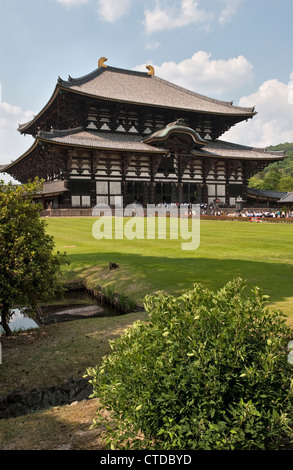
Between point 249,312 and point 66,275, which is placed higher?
point 249,312

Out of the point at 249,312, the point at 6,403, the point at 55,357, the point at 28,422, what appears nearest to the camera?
the point at 249,312

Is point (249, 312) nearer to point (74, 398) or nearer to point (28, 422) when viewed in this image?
point (28, 422)

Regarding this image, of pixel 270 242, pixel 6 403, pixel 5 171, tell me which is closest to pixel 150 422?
pixel 6 403

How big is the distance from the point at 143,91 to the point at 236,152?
16459 millimetres

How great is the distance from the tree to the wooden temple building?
102 feet

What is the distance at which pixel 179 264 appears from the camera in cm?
1330

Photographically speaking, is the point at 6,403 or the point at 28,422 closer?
the point at 28,422

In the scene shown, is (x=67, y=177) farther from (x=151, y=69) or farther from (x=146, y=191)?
(x=151, y=69)

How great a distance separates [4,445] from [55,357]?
2917mm

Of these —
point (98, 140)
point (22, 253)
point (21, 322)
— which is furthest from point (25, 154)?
point (22, 253)

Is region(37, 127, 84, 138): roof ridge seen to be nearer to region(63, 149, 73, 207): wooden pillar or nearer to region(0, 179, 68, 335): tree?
region(63, 149, 73, 207): wooden pillar

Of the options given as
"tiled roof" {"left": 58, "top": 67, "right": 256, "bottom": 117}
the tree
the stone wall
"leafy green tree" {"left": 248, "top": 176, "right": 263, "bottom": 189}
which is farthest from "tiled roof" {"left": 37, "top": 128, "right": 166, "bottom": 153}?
"leafy green tree" {"left": 248, "top": 176, "right": 263, "bottom": 189}

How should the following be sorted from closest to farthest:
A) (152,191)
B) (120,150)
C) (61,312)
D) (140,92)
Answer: (61,312), (120,150), (152,191), (140,92)

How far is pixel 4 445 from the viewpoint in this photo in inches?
154
